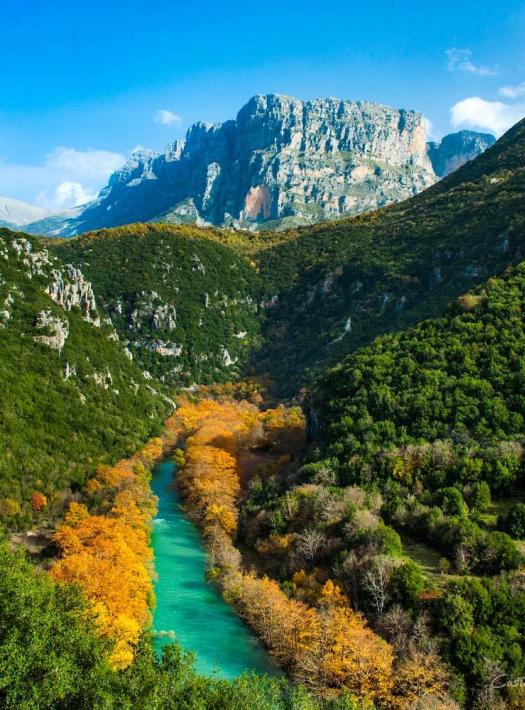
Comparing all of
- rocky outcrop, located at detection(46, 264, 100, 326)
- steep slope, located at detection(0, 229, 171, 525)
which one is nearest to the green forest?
steep slope, located at detection(0, 229, 171, 525)

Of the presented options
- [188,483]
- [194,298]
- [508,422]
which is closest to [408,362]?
[508,422]

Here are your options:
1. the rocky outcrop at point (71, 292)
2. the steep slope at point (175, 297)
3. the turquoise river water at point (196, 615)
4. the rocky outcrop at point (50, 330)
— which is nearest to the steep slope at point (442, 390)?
the turquoise river water at point (196, 615)

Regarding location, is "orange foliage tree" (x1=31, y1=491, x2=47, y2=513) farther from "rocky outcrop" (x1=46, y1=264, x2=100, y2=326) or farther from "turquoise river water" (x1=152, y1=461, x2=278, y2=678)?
"rocky outcrop" (x1=46, y1=264, x2=100, y2=326)

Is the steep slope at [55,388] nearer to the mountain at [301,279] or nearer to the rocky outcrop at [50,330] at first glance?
the rocky outcrop at [50,330]

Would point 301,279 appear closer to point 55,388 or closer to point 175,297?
point 175,297

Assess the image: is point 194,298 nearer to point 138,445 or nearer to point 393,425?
point 138,445

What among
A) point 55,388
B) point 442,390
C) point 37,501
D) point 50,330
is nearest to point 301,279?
point 50,330

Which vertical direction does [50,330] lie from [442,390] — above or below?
above
